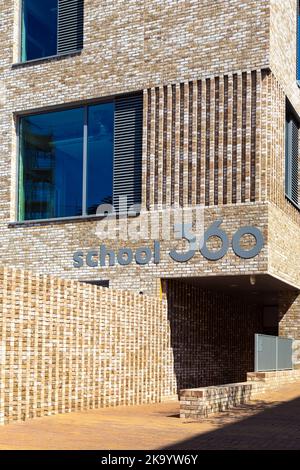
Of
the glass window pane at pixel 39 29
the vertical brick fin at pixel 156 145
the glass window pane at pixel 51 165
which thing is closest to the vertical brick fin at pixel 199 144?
the vertical brick fin at pixel 156 145

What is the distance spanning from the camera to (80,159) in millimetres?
21344

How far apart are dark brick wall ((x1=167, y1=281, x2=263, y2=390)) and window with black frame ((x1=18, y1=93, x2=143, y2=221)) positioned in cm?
323

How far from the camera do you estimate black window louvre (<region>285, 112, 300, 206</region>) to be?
22.1 meters

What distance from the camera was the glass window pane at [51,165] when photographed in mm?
21234

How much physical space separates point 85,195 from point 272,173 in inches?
206

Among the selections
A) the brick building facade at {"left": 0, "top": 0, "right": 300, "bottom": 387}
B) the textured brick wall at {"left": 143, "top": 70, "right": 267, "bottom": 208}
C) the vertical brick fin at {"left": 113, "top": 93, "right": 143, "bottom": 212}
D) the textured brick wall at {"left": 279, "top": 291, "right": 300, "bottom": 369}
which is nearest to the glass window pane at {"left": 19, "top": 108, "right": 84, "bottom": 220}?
the brick building facade at {"left": 0, "top": 0, "right": 300, "bottom": 387}

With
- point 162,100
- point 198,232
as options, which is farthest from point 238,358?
point 162,100

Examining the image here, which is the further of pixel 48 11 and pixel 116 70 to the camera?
pixel 48 11

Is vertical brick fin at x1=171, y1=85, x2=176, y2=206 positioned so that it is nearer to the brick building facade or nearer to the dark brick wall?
the brick building facade

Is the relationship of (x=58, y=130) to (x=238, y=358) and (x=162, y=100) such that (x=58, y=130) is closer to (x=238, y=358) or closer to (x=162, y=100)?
(x=162, y=100)

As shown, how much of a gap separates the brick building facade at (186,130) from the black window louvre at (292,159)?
1.93 ft

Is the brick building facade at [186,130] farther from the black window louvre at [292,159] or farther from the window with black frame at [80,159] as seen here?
the black window louvre at [292,159]

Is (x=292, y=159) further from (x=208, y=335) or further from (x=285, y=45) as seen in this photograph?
(x=208, y=335)

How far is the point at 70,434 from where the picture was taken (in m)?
11.4
